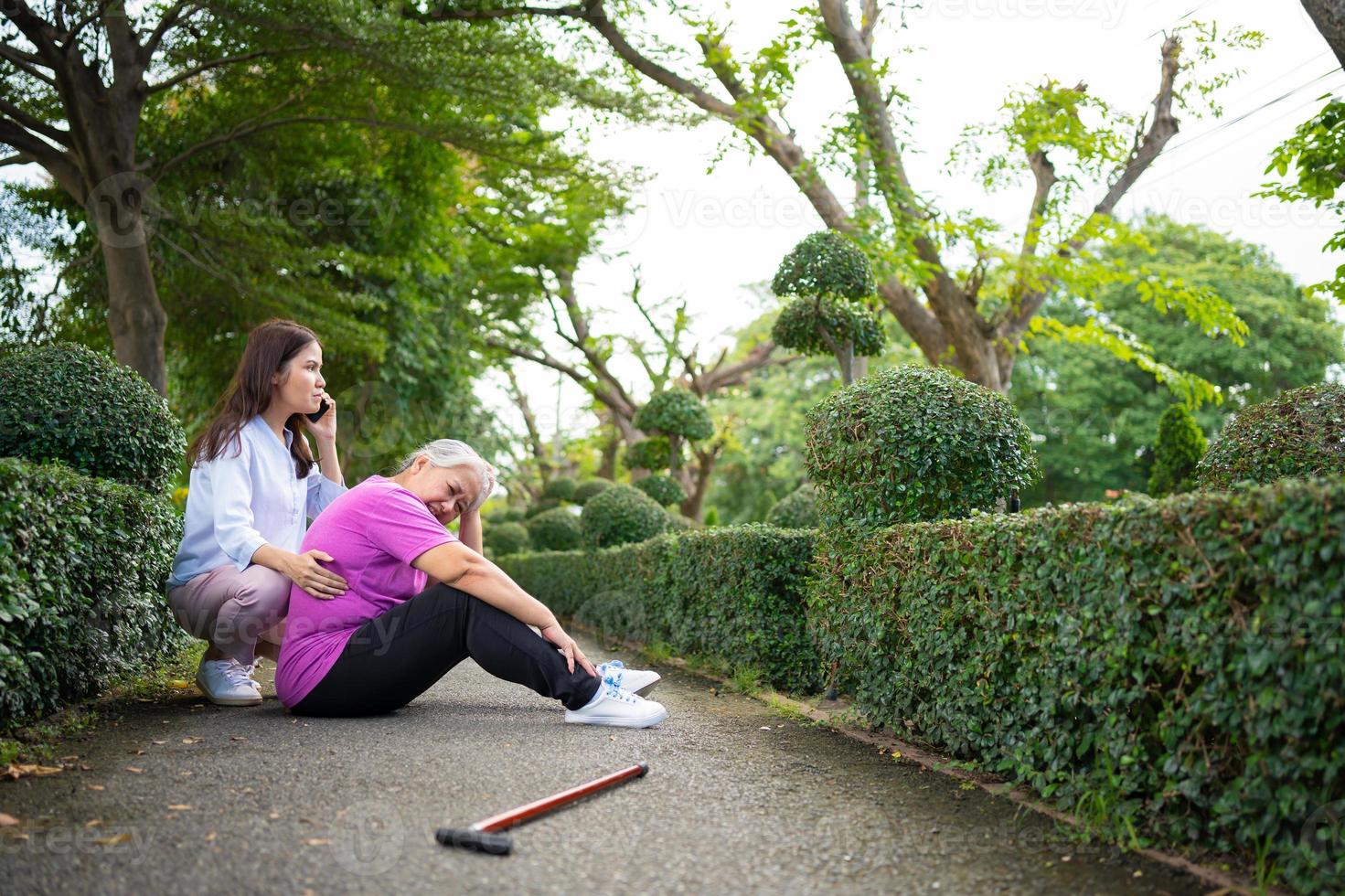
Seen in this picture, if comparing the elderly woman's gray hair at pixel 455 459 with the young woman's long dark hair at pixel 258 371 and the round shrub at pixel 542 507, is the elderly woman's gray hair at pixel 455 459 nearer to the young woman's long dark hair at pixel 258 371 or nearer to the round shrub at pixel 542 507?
the young woman's long dark hair at pixel 258 371

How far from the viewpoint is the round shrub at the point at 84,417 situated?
5.05m

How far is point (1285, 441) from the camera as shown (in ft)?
15.1

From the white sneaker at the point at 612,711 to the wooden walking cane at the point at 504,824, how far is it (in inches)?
38.5

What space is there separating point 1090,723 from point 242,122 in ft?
39.4

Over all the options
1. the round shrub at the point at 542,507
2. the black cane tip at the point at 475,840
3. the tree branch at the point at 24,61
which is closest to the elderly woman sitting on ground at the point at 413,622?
the black cane tip at the point at 475,840

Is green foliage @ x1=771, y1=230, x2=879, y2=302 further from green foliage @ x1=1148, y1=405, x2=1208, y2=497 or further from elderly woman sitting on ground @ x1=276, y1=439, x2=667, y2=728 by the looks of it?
green foliage @ x1=1148, y1=405, x2=1208, y2=497

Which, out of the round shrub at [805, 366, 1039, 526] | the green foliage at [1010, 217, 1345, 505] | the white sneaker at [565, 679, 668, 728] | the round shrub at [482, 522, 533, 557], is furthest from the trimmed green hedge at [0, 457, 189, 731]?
the green foliage at [1010, 217, 1345, 505]

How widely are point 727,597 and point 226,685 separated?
307 centimetres

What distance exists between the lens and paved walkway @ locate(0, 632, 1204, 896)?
2400 mm

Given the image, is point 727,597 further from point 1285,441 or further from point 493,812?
point 493,812

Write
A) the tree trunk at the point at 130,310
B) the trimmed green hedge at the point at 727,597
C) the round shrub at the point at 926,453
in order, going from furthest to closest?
the tree trunk at the point at 130,310 < the trimmed green hedge at the point at 727,597 < the round shrub at the point at 926,453

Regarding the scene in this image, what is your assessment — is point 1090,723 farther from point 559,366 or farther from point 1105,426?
point 1105,426

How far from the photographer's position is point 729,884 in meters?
2.43

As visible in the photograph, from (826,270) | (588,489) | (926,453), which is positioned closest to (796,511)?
(826,270)
